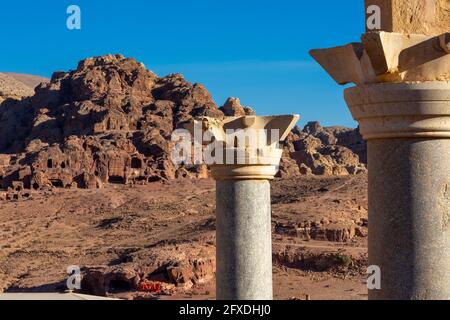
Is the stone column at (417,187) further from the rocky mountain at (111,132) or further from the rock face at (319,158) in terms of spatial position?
the rock face at (319,158)

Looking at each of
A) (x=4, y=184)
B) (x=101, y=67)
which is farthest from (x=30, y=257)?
(x=101, y=67)

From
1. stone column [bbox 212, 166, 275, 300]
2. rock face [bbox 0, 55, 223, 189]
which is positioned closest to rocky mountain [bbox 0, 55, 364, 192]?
rock face [bbox 0, 55, 223, 189]

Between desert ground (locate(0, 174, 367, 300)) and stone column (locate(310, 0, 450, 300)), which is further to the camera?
desert ground (locate(0, 174, 367, 300))

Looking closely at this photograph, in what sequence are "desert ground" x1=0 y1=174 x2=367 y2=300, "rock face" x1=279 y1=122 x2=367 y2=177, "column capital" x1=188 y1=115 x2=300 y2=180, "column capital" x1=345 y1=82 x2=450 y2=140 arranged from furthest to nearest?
"rock face" x1=279 y1=122 x2=367 y2=177 → "desert ground" x1=0 y1=174 x2=367 y2=300 → "column capital" x1=188 y1=115 x2=300 y2=180 → "column capital" x1=345 y1=82 x2=450 y2=140

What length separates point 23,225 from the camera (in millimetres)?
47688

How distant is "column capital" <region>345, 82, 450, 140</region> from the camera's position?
3.81 meters

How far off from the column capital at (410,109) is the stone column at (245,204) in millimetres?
2725

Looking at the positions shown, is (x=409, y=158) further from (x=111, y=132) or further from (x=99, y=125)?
(x=99, y=125)

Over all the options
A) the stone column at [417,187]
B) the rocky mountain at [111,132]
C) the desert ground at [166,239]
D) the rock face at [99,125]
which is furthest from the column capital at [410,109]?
the rock face at [99,125]

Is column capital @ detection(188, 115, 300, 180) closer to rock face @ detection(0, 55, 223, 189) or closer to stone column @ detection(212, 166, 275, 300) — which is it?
stone column @ detection(212, 166, 275, 300)

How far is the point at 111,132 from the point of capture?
219ft

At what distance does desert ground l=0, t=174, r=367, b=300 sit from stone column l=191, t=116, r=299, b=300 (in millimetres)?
19083
